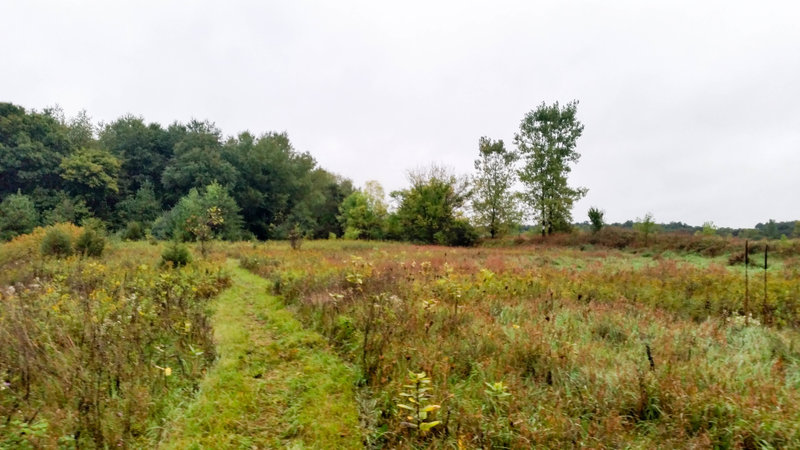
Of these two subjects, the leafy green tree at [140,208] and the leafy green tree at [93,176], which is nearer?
the leafy green tree at [93,176]

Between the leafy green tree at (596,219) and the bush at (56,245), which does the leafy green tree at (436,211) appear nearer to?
the leafy green tree at (596,219)

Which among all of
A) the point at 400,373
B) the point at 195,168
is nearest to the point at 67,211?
the point at 195,168

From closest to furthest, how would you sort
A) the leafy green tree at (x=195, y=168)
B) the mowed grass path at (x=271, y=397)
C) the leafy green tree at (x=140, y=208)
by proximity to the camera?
the mowed grass path at (x=271, y=397) < the leafy green tree at (x=195, y=168) < the leafy green tree at (x=140, y=208)

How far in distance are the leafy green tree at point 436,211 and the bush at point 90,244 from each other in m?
24.2

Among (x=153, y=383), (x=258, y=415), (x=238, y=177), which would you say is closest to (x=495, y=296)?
(x=258, y=415)

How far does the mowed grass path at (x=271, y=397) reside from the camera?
3367mm

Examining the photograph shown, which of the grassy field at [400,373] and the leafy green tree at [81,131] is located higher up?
the leafy green tree at [81,131]

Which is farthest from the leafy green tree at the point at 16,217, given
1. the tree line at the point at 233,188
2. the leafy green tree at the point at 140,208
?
the leafy green tree at the point at 140,208

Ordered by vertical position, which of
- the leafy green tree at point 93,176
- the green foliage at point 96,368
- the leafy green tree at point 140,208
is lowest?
the green foliage at point 96,368

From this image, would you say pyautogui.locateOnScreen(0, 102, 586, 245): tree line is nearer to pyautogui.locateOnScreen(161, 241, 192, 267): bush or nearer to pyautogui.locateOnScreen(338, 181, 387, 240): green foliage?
pyautogui.locateOnScreen(338, 181, 387, 240): green foliage

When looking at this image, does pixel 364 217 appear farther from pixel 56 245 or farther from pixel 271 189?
pixel 56 245

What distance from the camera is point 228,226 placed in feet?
107

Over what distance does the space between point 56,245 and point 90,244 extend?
110 centimetres

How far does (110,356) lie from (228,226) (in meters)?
31.4
